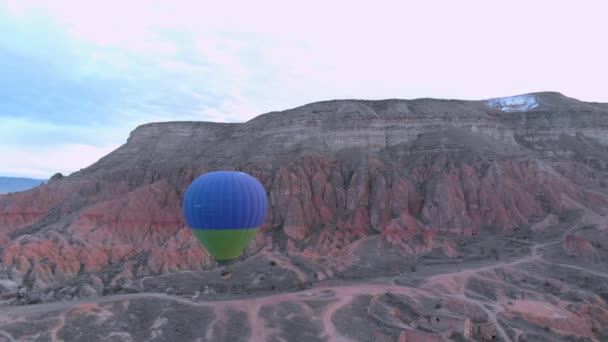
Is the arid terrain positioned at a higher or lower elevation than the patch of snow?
lower

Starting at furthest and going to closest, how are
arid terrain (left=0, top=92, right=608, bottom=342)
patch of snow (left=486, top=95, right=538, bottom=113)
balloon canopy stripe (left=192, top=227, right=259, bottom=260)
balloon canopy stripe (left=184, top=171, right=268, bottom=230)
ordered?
patch of snow (left=486, top=95, right=538, bottom=113) → balloon canopy stripe (left=192, top=227, right=259, bottom=260) → arid terrain (left=0, top=92, right=608, bottom=342) → balloon canopy stripe (left=184, top=171, right=268, bottom=230)

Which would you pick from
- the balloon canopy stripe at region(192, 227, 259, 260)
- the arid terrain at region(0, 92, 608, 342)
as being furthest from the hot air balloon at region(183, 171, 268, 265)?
the arid terrain at region(0, 92, 608, 342)

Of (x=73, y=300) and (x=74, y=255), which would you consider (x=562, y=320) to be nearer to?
(x=73, y=300)

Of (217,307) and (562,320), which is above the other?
(217,307)

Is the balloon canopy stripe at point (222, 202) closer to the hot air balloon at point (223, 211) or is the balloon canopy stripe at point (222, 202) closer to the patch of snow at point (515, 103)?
the hot air balloon at point (223, 211)

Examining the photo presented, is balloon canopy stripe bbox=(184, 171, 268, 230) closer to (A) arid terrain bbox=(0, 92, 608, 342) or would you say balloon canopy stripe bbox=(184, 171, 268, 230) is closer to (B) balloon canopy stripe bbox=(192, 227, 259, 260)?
(B) balloon canopy stripe bbox=(192, 227, 259, 260)

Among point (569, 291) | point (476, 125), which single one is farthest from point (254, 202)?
point (476, 125)
